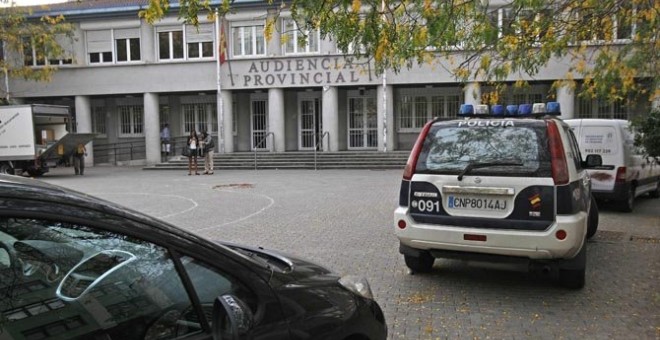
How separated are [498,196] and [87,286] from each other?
4.20 meters

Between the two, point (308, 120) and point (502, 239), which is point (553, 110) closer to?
point (502, 239)

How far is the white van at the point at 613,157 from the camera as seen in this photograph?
35.1 ft

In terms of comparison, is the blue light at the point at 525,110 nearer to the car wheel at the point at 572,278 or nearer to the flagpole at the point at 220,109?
the car wheel at the point at 572,278

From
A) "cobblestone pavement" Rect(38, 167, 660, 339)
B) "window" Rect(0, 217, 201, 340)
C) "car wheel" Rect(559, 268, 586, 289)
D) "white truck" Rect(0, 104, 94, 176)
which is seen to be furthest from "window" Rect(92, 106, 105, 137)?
"window" Rect(0, 217, 201, 340)

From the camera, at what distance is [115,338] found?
190 centimetres

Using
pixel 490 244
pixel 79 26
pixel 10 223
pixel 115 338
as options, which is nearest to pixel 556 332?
pixel 490 244

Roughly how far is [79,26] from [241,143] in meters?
9.87

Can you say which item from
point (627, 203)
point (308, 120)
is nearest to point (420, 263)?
point (627, 203)

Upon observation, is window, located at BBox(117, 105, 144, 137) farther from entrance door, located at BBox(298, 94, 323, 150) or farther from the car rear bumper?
the car rear bumper

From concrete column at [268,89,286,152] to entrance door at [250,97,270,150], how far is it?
235 cm

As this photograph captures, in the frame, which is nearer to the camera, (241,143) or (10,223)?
(10,223)

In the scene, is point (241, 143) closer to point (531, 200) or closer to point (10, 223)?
point (531, 200)

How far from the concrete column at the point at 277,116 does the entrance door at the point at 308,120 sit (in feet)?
6.63

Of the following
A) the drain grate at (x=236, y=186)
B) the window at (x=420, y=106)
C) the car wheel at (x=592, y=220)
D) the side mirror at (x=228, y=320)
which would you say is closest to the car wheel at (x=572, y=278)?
the car wheel at (x=592, y=220)
